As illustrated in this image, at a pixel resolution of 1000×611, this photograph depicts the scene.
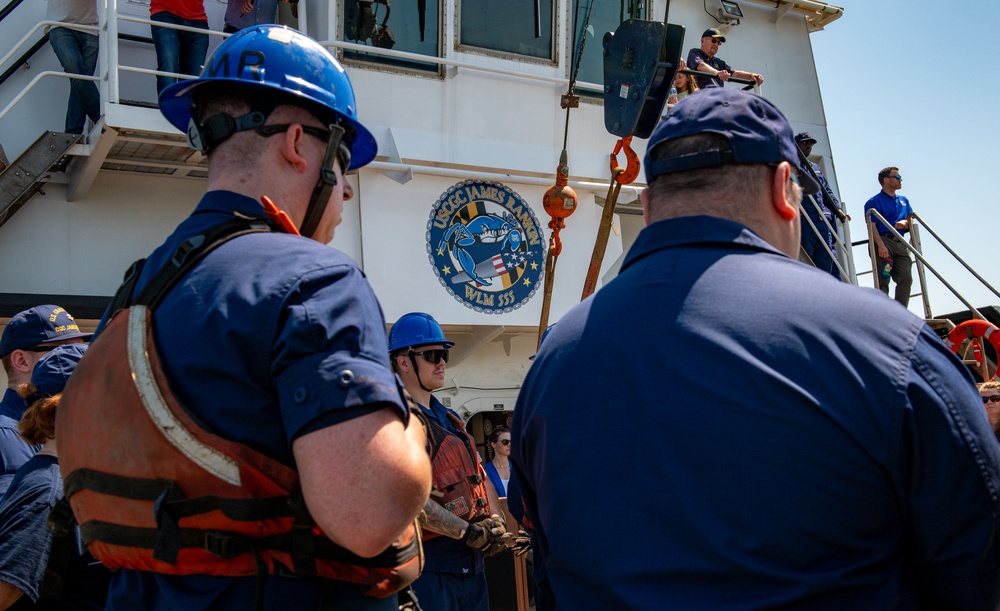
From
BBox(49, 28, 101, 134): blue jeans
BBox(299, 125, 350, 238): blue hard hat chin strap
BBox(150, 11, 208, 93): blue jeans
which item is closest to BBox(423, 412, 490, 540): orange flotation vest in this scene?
BBox(299, 125, 350, 238): blue hard hat chin strap

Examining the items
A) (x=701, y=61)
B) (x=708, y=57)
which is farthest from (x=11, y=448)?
(x=708, y=57)

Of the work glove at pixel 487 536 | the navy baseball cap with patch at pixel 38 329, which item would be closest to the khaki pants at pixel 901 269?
the work glove at pixel 487 536

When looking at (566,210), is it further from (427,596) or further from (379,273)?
(379,273)

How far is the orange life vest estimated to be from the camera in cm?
183

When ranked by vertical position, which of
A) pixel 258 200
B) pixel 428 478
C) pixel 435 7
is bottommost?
pixel 428 478

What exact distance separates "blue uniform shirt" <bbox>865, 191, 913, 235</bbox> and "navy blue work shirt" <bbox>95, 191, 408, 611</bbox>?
10.4m

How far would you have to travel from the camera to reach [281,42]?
7.56 ft

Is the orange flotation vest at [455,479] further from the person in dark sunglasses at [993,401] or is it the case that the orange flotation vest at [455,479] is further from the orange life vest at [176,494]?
the orange life vest at [176,494]

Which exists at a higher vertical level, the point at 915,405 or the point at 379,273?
the point at 915,405

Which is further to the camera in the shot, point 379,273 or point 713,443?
point 379,273

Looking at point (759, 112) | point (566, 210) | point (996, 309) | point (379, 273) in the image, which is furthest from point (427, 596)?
point (996, 309)

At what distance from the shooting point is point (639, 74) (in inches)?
216

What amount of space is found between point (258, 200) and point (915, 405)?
144 cm

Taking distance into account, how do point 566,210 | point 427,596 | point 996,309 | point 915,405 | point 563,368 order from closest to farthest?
point 915,405 < point 563,368 < point 427,596 < point 566,210 < point 996,309
